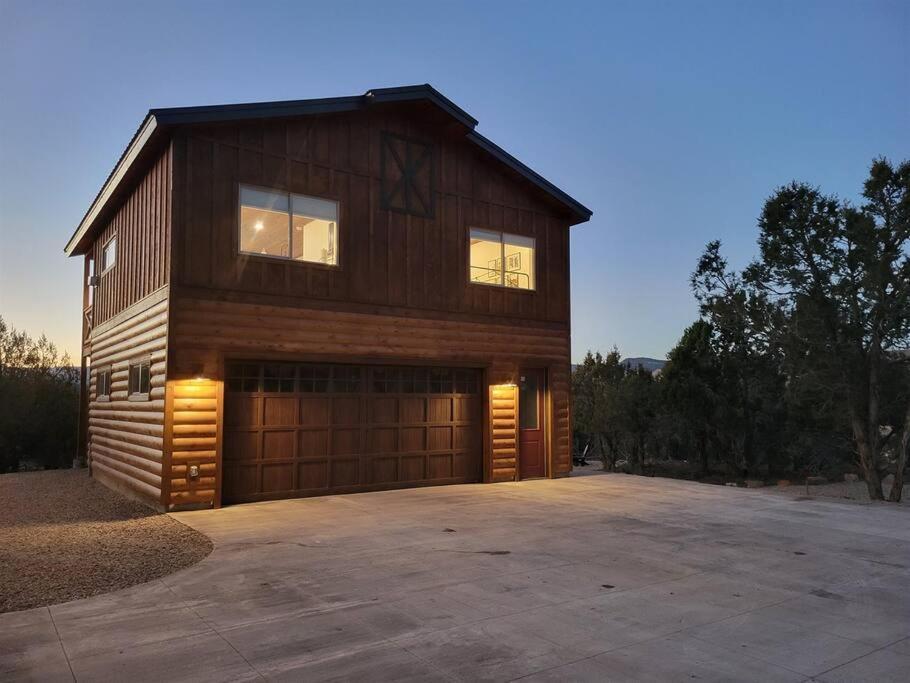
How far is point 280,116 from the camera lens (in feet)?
33.7

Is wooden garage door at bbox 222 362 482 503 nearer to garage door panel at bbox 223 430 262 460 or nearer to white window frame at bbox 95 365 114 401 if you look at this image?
garage door panel at bbox 223 430 262 460

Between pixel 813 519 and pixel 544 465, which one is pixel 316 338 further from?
pixel 813 519

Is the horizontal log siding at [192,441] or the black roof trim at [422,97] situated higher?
the black roof trim at [422,97]

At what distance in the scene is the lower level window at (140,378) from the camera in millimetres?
10352

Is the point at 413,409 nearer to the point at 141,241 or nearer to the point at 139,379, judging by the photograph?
the point at 139,379

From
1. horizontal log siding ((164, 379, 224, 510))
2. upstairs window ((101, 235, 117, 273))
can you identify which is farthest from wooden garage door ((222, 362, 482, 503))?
upstairs window ((101, 235, 117, 273))

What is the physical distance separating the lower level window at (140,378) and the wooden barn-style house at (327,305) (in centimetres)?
10

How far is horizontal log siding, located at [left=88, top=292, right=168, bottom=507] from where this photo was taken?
31.6 feet

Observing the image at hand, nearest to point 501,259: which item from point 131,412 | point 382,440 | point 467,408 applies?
point 467,408

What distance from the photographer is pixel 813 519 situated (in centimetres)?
898

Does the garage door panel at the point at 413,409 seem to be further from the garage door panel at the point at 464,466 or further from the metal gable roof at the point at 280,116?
the metal gable roof at the point at 280,116

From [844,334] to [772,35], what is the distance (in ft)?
30.5

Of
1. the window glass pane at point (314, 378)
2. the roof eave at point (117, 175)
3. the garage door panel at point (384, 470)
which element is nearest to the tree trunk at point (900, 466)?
the garage door panel at point (384, 470)

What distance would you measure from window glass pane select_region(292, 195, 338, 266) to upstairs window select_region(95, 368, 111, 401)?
578 centimetres
